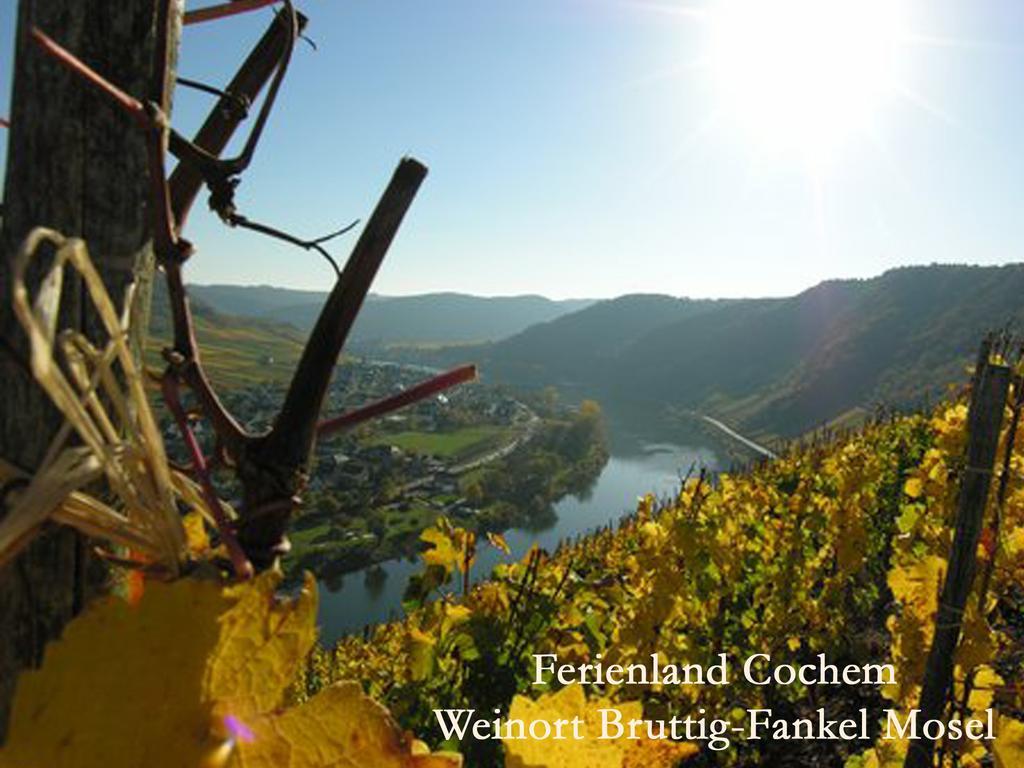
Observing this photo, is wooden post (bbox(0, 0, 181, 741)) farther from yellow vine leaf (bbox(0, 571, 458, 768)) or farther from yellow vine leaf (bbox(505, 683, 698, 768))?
yellow vine leaf (bbox(505, 683, 698, 768))

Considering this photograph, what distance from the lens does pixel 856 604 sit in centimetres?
764

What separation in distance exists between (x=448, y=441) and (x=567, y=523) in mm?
25304

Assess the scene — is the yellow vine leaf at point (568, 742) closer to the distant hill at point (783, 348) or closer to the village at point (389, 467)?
the village at point (389, 467)

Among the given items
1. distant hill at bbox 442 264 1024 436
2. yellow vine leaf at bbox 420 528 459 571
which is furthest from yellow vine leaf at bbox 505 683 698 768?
distant hill at bbox 442 264 1024 436

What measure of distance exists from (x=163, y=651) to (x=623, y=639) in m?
3.64

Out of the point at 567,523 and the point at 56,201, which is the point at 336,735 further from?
the point at 567,523

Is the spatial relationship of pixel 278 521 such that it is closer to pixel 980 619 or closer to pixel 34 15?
pixel 34 15

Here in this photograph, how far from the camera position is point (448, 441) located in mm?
85562

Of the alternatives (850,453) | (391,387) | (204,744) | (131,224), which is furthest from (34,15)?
(391,387)

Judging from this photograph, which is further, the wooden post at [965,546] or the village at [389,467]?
the village at [389,467]

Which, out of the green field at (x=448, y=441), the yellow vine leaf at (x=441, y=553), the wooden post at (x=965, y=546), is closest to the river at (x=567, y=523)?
the green field at (x=448, y=441)

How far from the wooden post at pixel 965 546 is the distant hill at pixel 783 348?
Result: 73.4 meters

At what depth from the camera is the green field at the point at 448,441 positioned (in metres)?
80.3

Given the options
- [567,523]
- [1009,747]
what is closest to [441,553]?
[1009,747]
